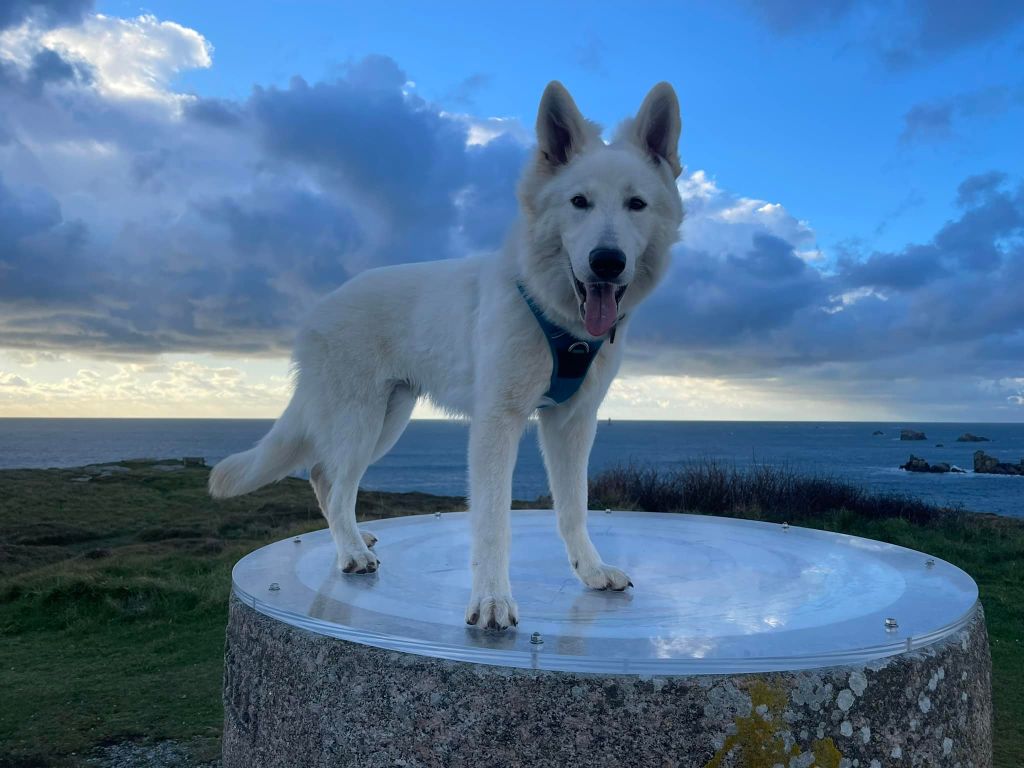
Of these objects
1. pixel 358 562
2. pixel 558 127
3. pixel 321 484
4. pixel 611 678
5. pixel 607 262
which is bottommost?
pixel 611 678

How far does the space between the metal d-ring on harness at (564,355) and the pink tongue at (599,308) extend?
291mm

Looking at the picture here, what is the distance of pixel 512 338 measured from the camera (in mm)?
3625

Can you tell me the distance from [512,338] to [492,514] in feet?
Result: 2.72

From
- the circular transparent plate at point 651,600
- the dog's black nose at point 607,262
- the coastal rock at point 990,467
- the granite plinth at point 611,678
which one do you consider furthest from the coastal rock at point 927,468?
the dog's black nose at point 607,262

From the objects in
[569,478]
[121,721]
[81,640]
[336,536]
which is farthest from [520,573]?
[81,640]

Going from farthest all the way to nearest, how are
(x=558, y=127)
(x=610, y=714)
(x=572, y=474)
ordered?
(x=572, y=474), (x=558, y=127), (x=610, y=714)

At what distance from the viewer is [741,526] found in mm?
5969

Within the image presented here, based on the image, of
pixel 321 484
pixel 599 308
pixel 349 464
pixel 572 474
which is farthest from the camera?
pixel 321 484

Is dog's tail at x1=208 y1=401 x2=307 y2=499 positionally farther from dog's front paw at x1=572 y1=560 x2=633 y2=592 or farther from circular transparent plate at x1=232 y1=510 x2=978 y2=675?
dog's front paw at x1=572 y1=560 x2=633 y2=592

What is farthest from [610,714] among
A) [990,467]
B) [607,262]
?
[990,467]

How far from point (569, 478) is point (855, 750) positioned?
1880 millimetres

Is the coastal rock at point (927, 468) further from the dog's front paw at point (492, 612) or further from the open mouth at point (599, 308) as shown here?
the dog's front paw at point (492, 612)

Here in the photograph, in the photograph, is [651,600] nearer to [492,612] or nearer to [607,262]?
[492,612]

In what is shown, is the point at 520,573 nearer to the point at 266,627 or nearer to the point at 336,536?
the point at 336,536
